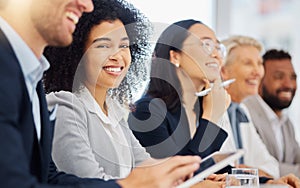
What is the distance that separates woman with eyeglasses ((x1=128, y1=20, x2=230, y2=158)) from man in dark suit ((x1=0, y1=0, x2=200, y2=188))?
0.48 m

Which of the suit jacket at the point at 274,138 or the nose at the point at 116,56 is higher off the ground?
the nose at the point at 116,56

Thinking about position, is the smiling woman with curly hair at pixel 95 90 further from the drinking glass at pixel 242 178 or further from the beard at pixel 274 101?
the beard at pixel 274 101

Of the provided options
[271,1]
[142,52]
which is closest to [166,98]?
[142,52]

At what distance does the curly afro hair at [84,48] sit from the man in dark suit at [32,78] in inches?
9.5

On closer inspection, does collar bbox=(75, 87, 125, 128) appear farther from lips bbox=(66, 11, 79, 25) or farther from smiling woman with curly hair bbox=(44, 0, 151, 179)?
lips bbox=(66, 11, 79, 25)

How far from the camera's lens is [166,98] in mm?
1448

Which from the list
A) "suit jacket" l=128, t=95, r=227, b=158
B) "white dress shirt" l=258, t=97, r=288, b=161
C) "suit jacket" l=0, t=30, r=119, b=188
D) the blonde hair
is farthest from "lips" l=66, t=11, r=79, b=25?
"white dress shirt" l=258, t=97, r=288, b=161

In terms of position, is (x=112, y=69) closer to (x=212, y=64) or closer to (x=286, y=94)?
(x=212, y=64)

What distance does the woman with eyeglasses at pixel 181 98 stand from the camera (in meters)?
1.33

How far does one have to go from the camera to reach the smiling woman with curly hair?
1.04 m

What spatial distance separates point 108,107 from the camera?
1.19 m

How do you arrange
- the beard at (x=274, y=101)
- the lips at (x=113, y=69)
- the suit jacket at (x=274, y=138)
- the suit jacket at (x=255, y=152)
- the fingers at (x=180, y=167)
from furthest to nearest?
the beard at (x=274, y=101) → the suit jacket at (x=274, y=138) → the suit jacket at (x=255, y=152) → the lips at (x=113, y=69) → the fingers at (x=180, y=167)

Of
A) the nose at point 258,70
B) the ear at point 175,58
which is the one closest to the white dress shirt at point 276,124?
the nose at point 258,70

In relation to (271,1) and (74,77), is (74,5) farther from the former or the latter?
(271,1)
